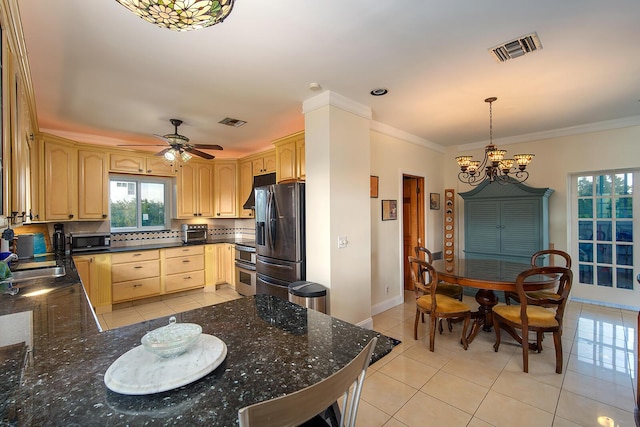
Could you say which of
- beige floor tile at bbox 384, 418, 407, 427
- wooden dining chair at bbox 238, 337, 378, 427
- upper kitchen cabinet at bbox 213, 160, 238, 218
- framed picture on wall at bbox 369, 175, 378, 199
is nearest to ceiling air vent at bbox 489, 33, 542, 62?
framed picture on wall at bbox 369, 175, 378, 199

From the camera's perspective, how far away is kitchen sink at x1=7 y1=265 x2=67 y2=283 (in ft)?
8.02

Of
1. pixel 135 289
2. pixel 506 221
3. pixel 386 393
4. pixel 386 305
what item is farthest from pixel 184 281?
pixel 506 221

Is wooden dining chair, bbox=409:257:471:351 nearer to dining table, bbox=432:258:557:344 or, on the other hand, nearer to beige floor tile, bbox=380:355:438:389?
dining table, bbox=432:258:557:344

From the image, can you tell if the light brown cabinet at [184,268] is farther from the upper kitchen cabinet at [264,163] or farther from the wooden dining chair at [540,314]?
the wooden dining chair at [540,314]

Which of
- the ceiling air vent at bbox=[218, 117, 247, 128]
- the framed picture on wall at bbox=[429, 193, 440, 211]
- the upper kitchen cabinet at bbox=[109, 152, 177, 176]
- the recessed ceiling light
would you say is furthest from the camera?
the framed picture on wall at bbox=[429, 193, 440, 211]

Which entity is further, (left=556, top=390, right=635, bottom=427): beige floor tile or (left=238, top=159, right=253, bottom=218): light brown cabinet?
(left=238, top=159, right=253, bottom=218): light brown cabinet

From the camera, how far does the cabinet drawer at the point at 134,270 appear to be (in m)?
4.11

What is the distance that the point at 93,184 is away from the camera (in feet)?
13.7

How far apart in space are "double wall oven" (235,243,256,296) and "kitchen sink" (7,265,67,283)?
2222 mm

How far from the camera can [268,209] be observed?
3.54m

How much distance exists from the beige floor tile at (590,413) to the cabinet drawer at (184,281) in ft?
A: 15.8

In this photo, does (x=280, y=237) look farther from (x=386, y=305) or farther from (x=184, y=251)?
(x=184, y=251)

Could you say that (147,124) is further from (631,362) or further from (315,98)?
(631,362)

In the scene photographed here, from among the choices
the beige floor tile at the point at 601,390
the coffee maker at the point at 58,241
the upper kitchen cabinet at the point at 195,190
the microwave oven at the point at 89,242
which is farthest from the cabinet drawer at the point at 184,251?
the beige floor tile at the point at 601,390
